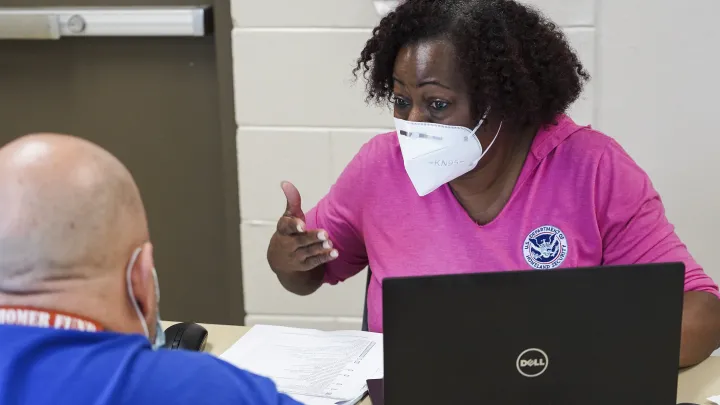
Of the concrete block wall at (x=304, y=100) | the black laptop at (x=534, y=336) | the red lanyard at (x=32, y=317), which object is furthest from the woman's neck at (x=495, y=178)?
the red lanyard at (x=32, y=317)

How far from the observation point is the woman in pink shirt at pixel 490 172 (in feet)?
5.06

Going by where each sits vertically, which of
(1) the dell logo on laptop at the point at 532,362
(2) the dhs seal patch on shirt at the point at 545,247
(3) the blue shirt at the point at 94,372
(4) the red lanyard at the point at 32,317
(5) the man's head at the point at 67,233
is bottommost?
(2) the dhs seal patch on shirt at the point at 545,247

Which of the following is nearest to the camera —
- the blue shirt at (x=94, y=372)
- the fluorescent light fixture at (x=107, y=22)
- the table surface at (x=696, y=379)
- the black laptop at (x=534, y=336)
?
the blue shirt at (x=94, y=372)

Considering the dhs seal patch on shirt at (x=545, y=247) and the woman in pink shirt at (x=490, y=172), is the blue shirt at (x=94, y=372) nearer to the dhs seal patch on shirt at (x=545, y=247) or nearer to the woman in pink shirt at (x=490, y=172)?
the woman in pink shirt at (x=490, y=172)

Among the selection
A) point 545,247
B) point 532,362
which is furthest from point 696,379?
point 532,362

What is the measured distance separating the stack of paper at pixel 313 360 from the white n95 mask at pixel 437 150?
33cm

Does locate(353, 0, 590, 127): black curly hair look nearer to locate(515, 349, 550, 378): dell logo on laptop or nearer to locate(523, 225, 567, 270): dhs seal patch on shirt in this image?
locate(523, 225, 567, 270): dhs seal patch on shirt

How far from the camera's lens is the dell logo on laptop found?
1.05m

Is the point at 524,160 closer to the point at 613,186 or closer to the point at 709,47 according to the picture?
the point at 613,186

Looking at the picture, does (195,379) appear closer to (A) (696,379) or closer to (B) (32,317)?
(B) (32,317)

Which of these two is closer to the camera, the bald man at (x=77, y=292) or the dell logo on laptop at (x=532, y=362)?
the bald man at (x=77, y=292)

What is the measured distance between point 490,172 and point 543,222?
0.14 metres

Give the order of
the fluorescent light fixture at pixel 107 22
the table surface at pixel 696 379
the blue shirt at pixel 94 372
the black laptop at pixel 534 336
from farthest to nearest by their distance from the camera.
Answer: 1. the fluorescent light fixture at pixel 107 22
2. the table surface at pixel 696 379
3. the black laptop at pixel 534 336
4. the blue shirt at pixel 94 372

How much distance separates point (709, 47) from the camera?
218cm
